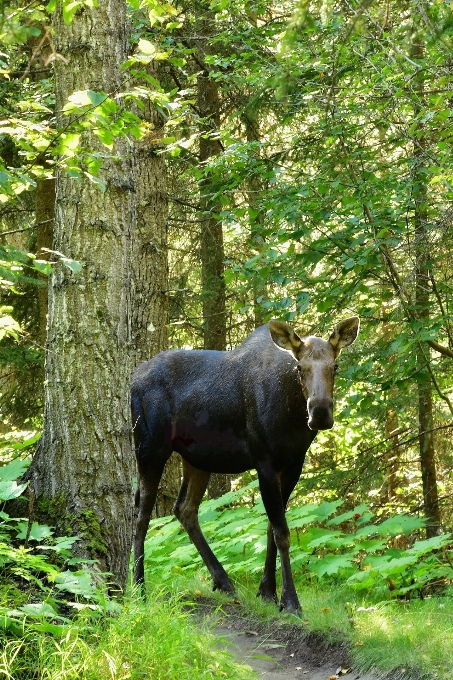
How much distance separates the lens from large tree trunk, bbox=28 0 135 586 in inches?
225

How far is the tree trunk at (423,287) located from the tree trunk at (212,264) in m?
4.30

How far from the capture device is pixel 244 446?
26.2ft

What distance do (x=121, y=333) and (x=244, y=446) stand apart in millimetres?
2497

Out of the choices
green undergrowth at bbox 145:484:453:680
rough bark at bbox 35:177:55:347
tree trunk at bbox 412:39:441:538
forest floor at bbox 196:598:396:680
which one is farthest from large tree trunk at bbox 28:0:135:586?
rough bark at bbox 35:177:55:347

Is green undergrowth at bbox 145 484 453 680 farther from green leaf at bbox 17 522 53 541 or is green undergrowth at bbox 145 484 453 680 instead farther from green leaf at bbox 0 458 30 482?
green leaf at bbox 0 458 30 482

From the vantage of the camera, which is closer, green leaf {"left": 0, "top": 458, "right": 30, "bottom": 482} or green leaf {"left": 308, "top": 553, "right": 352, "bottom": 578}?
green leaf {"left": 0, "top": 458, "right": 30, "bottom": 482}

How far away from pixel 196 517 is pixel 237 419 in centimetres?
133

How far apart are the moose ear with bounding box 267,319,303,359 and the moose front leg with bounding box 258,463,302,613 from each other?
1.19 metres

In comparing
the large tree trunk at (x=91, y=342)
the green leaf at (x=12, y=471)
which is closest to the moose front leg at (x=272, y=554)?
the large tree trunk at (x=91, y=342)

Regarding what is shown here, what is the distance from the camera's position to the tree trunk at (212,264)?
14.5 meters

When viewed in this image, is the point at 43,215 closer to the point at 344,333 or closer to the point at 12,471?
the point at 344,333

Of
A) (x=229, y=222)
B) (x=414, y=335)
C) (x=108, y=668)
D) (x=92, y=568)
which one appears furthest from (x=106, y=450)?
(x=229, y=222)

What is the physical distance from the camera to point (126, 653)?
14.9 ft

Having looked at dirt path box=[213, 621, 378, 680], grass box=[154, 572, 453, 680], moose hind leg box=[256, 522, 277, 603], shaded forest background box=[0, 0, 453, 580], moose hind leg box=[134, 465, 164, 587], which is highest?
shaded forest background box=[0, 0, 453, 580]
